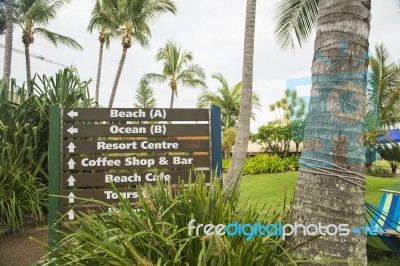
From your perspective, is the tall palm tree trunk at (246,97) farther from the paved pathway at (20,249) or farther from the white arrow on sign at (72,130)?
the white arrow on sign at (72,130)

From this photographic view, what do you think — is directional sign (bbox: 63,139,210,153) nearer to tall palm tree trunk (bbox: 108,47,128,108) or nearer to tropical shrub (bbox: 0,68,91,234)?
tropical shrub (bbox: 0,68,91,234)

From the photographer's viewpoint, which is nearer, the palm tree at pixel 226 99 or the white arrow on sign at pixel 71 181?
the white arrow on sign at pixel 71 181

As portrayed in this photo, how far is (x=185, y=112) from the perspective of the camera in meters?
4.42

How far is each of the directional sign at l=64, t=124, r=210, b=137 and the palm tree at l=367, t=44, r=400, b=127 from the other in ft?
46.6

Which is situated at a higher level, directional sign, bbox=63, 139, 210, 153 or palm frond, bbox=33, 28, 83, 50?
palm frond, bbox=33, 28, 83, 50

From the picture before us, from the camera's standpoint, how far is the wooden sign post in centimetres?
406

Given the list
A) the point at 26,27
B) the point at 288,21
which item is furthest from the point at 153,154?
the point at 26,27

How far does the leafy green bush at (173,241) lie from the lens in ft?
6.88

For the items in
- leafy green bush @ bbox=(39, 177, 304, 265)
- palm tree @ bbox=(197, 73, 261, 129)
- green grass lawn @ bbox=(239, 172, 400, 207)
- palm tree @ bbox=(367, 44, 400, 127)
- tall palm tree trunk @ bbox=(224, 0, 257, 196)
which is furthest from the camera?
palm tree @ bbox=(197, 73, 261, 129)

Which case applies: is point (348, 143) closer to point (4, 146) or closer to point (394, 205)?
point (394, 205)

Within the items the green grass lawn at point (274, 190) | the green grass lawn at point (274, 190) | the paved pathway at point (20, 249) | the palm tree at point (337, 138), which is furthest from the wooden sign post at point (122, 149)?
the green grass lawn at point (274, 190)

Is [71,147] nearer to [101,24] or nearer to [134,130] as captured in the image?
[134,130]

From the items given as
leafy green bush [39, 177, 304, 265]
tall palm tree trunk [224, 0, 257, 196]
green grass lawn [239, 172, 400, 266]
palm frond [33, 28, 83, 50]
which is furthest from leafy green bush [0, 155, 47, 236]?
palm frond [33, 28, 83, 50]

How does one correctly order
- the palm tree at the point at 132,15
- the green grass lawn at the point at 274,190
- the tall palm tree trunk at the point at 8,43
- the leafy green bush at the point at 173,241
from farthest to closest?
the palm tree at the point at 132,15
the tall palm tree trunk at the point at 8,43
the green grass lawn at the point at 274,190
the leafy green bush at the point at 173,241
